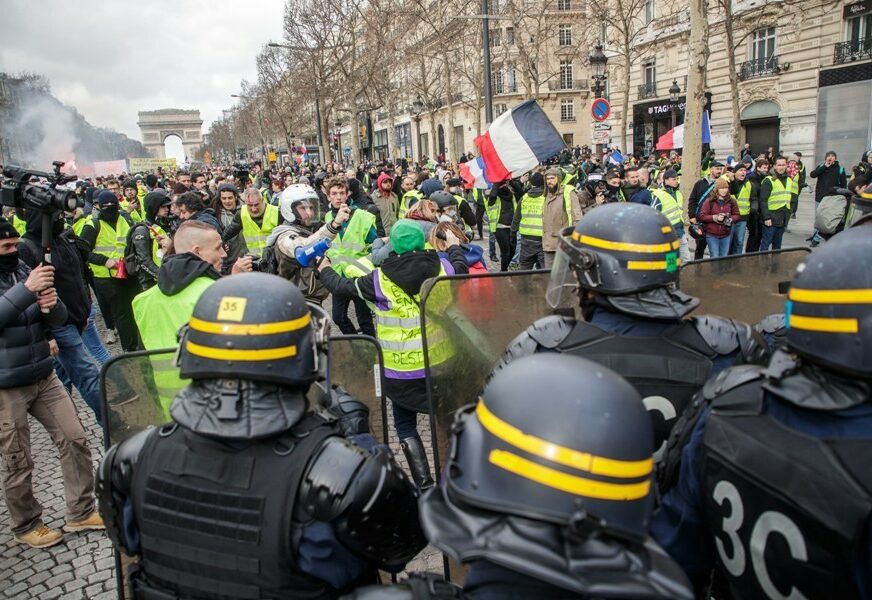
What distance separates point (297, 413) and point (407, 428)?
230 centimetres

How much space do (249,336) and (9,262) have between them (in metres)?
2.94

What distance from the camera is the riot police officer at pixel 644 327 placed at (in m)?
1.94

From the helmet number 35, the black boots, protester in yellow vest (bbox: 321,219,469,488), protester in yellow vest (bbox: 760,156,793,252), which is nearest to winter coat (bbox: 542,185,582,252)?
protester in yellow vest (bbox: 760,156,793,252)

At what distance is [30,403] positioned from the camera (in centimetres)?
344

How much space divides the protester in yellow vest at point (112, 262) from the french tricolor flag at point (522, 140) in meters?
4.26

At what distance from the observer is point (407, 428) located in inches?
147

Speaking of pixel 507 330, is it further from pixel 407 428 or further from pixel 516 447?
pixel 516 447

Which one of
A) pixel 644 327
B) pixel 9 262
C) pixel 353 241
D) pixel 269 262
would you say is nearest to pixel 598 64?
pixel 353 241

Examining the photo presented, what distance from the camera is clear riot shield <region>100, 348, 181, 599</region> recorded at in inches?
86.8

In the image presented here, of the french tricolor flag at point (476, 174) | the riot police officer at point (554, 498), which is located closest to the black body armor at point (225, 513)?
the riot police officer at point (554, 498)

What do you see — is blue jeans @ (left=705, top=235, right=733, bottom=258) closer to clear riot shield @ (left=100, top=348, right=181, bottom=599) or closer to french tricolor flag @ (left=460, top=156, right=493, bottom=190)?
french tricolor flag @ (left=460, top=156, right=493, bottom=190)

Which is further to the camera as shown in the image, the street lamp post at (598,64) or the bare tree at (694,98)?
the street lamp post at (598,64)

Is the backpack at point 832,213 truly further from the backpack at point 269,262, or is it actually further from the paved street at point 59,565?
the backpack at point 269,262

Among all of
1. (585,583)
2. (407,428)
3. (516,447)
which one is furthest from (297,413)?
(407,428)
